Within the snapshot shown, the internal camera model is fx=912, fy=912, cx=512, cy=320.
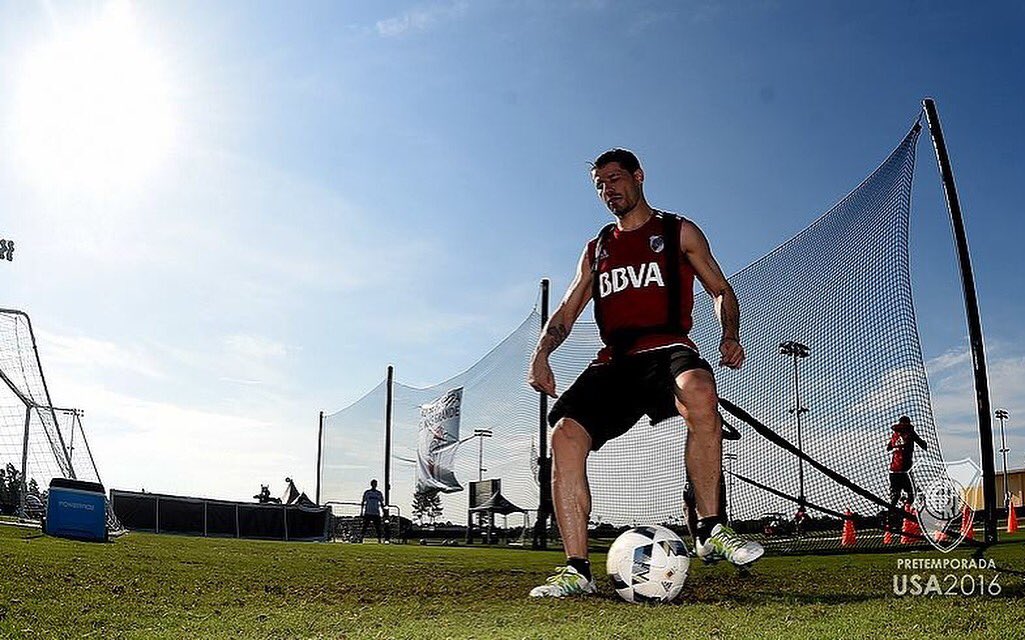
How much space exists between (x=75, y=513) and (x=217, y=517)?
14363 mm

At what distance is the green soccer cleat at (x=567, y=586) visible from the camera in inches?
Answer: 162

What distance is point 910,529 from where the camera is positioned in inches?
371

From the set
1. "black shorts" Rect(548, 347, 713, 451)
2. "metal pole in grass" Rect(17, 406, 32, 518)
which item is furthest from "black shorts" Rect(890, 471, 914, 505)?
"metal pole in grass" Rect(17, 406, 32, 518)

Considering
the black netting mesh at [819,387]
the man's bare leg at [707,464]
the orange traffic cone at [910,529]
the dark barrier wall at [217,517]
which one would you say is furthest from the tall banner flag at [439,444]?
the man's bare leg at [707,464]

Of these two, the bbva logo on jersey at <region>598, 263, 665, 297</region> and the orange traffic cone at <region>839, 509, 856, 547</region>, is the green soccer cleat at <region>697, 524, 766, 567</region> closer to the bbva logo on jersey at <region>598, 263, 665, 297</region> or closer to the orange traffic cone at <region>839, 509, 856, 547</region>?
the bbva logo on jersey at <region>598, 263, 665, 297</region>

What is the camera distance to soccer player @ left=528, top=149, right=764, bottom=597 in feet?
13.6

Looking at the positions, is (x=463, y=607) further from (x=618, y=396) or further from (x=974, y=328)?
(x=974, y=328)

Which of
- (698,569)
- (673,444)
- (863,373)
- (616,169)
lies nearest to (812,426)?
(863,373)

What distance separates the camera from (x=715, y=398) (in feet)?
13.4

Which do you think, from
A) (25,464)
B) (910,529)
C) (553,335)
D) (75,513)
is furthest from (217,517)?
(553,335)

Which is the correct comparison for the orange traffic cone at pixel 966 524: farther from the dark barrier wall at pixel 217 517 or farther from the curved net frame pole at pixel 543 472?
the dark barrier wall at pixel 217 517

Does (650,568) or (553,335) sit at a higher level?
(553,335)

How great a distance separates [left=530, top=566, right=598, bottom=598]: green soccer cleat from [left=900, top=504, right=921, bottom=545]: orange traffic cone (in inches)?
237

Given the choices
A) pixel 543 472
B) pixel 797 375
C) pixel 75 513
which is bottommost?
pixel 75 513
